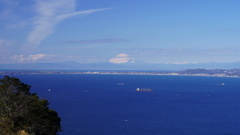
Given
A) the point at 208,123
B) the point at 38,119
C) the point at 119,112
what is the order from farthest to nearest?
1. the point at 119,112
2. the point at 208,123
3. the point at 38,119

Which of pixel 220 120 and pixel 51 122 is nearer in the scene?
pixel 51 122

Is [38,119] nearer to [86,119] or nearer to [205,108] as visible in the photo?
[86,119]

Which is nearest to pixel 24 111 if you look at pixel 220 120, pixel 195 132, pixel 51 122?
pixel 51 122

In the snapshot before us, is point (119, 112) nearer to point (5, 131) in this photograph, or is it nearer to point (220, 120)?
point (220, 120)

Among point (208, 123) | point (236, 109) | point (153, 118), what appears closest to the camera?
point (208, 123)

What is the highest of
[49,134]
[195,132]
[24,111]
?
[24,111]

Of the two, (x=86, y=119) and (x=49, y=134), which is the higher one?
(x=49, y=134)
